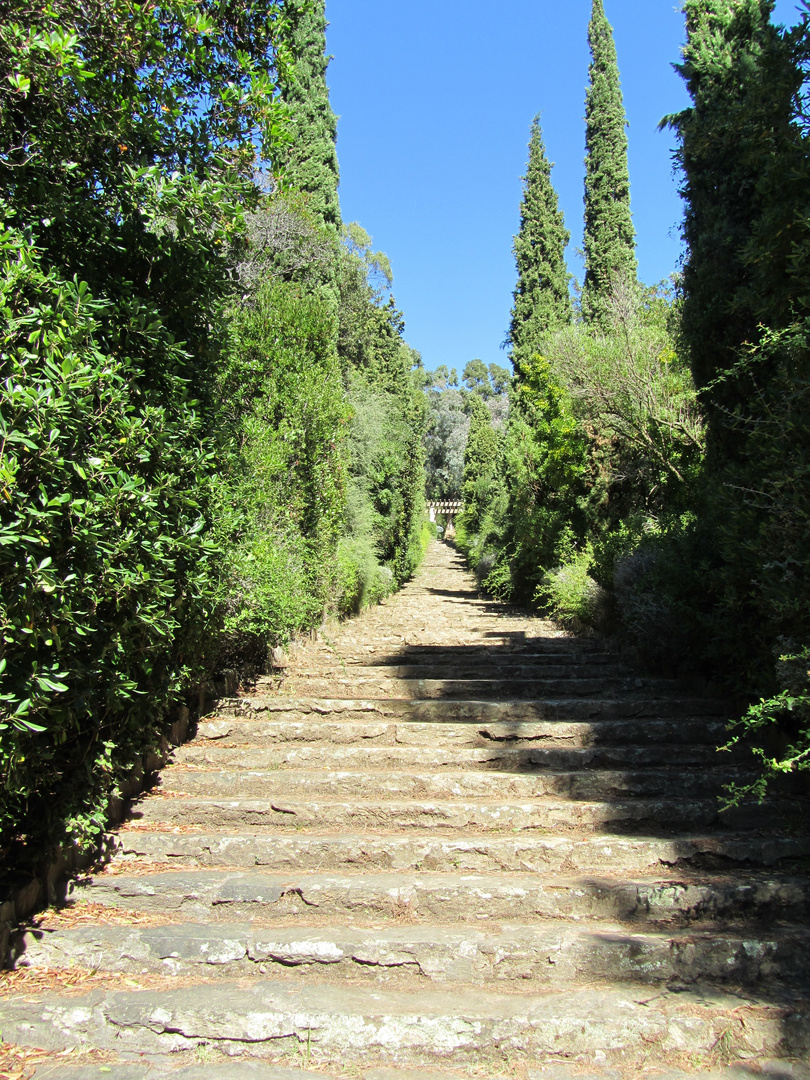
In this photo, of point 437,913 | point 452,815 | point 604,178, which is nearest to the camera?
point 437,913

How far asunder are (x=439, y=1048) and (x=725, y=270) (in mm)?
6168

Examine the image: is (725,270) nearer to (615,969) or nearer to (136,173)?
(136,173)

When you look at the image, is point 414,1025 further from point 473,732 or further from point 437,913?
point 473,732

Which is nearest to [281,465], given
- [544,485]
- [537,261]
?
[544,485]

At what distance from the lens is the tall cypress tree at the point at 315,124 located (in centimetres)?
1510

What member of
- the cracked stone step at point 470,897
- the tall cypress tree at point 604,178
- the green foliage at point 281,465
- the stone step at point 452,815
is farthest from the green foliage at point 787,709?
the tall cypress tree at point 604,178

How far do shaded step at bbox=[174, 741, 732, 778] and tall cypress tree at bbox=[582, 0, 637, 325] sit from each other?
15527 mm

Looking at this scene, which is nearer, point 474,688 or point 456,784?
point 456,784

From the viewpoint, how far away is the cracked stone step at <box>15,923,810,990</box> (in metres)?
3.49

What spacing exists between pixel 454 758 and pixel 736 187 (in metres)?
5.63

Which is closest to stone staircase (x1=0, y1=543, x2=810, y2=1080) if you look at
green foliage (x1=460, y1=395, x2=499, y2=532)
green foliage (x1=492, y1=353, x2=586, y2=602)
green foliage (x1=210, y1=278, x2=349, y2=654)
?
green foliage (x1=210, y1=278, x2=349, y2=654)

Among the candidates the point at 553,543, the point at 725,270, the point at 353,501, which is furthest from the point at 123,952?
the point at 553,543

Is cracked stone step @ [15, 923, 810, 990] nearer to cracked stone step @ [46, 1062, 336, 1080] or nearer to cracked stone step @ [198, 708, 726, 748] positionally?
cracked stone step @ [46, 1062, 336, 1080]

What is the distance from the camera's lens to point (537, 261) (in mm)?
21422
